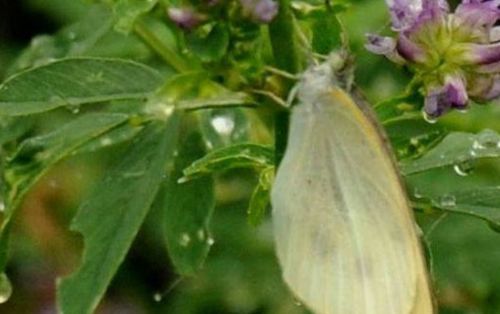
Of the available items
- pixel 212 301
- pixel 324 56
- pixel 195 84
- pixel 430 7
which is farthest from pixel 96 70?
pixel 212 301

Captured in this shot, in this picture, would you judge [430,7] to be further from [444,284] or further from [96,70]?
[444,284]

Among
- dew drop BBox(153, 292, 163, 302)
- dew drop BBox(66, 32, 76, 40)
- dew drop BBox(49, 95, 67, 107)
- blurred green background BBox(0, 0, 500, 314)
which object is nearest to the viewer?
dew drop BBox(49, 95, 67, 107)

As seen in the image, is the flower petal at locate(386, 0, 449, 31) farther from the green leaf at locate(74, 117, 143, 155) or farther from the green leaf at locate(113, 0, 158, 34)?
the green leaf at locate(74, 117, 143, 155)

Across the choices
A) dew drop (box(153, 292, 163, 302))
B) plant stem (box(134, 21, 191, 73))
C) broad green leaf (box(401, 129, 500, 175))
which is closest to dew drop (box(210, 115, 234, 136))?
plant stem (box(134, 21, 191, 73))

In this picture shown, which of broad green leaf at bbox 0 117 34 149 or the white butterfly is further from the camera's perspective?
broad green leaf at bbox 0 117 34 149

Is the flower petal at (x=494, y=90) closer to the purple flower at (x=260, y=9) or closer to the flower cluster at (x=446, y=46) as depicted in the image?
the flower cluster at (x=446, y=46)

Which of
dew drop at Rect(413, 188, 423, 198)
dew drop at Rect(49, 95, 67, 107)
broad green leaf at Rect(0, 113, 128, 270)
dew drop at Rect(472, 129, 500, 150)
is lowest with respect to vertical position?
dew drop at Rect(413, 188, 423, 198)

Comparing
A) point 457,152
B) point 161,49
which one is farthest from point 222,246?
point 457,152
